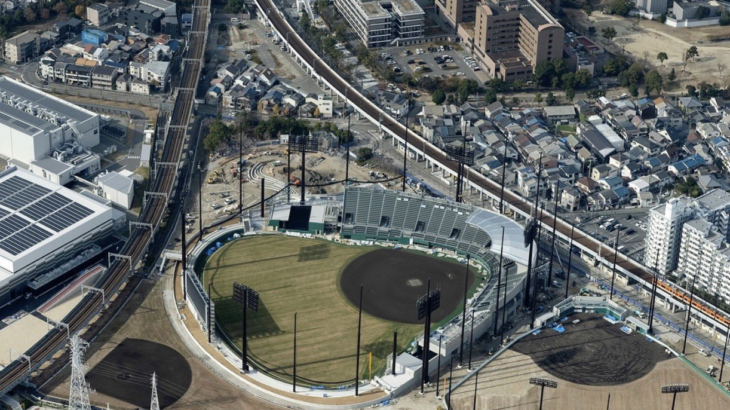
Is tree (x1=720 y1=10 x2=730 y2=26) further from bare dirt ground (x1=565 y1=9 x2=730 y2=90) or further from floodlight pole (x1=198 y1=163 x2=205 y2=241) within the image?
floodlight pole (x1=198 y1=163 x2=205 y2=241)

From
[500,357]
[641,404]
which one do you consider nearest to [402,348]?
[500,357]

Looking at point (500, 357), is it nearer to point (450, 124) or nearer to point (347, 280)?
point (347, 280)

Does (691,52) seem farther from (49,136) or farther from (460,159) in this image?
(49,136)

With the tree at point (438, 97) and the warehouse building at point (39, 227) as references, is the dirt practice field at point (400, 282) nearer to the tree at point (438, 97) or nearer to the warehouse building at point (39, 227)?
the warehouse building at point (39, 227)

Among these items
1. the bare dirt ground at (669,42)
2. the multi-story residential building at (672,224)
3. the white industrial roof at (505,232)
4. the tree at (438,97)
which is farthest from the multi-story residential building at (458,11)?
the multi-story residential building at (672,224)

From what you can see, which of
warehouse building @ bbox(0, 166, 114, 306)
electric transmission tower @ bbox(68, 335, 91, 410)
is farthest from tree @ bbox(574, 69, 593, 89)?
electric transmission tower @ bbox(68, 335, 91, 410)

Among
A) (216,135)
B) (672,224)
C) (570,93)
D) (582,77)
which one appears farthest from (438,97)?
(672,224)
